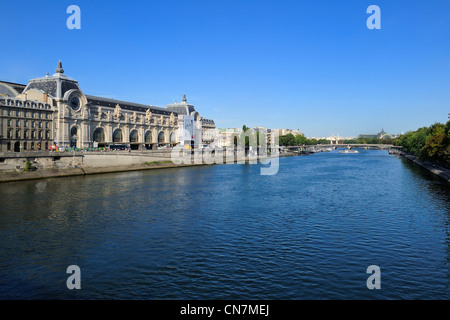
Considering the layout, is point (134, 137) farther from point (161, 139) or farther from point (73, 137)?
point (73, 137)

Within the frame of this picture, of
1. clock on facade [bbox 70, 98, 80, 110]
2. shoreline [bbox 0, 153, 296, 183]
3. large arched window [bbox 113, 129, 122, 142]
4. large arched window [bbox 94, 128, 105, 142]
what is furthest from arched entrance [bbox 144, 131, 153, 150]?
clock on facade [bbox 70, 98, 80, 110]

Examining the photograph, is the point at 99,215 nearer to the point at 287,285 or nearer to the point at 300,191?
the point at 287,285

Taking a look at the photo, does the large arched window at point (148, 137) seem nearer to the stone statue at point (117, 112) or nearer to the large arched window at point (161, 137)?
the large arched window at point (161, 137)

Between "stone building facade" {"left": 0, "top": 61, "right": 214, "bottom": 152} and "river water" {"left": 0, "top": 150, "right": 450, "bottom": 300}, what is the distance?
32.0 meters

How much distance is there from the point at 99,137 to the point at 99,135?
53cm

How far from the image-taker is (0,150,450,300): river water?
53.3 ft

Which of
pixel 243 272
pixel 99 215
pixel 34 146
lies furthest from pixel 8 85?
pixel 243 272

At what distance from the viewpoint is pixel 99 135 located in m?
93.9

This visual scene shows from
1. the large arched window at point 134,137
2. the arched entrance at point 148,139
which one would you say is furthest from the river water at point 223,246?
the arched entrance at point 148,139

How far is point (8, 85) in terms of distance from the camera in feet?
255

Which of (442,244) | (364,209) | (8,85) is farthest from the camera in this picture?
(8,85)

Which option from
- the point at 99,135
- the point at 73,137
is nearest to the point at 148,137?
the point at 99,135
